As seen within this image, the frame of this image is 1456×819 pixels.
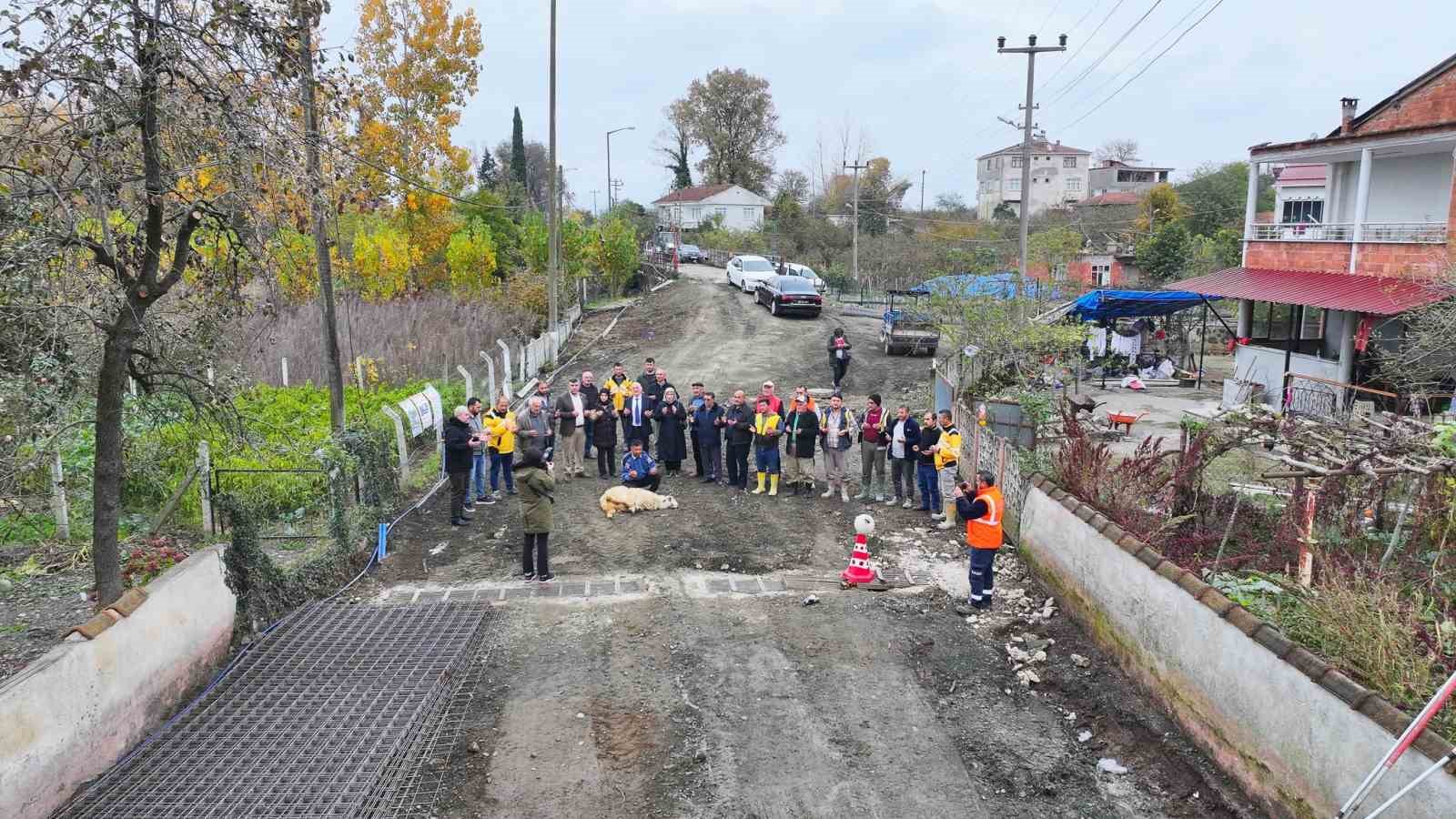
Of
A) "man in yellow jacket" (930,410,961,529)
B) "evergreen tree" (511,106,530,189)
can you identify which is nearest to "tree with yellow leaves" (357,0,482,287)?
"man in yellow jacket" (930,410,961,529)

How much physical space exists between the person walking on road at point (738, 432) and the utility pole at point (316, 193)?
17.8ft

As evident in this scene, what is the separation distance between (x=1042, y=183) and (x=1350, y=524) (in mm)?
84349

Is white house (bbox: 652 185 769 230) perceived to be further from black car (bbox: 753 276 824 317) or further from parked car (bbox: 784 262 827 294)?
black car (bbox: 753 276 824 317)

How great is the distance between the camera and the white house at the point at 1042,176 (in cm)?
8550

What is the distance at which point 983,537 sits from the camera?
32.7ft

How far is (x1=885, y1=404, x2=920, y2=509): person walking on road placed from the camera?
13508mm

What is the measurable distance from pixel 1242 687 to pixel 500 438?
10177 mm

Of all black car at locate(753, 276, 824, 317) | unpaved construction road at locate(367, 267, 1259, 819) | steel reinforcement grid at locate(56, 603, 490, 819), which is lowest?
unpaved construction road at locate(367, 267, 1259, 819)

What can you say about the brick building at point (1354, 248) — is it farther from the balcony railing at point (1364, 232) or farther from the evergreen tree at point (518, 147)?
the evergreen tree at point (518, 147)

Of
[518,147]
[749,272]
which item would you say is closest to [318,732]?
[749,272]

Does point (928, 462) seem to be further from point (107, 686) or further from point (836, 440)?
point (107, 686)

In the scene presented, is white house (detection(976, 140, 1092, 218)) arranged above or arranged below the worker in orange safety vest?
above

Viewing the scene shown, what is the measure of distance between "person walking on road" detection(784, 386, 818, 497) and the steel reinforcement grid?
20.2 feet

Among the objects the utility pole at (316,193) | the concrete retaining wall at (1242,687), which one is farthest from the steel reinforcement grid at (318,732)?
the concrete retaining wall at (1242,687)
